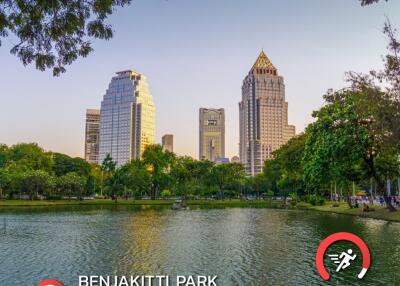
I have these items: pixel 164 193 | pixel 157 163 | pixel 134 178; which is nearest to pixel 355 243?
pixel 134 178

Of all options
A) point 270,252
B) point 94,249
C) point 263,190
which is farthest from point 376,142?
point 263,190

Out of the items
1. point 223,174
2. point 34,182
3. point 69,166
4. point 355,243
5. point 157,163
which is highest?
point 157,163

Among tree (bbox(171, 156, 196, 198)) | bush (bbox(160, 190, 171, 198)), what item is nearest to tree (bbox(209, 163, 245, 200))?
tree (bbox(171, 156, 196, 198))

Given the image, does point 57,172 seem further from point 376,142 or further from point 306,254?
point 306,254

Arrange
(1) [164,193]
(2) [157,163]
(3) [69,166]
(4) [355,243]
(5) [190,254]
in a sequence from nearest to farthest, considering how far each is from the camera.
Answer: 1. (5) [190,254]
2. (4) [355,243]
3. (2) [157,163]
4. (1) [164,193]
5. (3) [69,166]

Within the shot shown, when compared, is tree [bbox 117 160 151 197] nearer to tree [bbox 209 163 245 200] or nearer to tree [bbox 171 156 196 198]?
tree [bbox 171 156 196 198]

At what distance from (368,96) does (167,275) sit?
1678cm

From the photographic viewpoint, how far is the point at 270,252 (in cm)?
2325

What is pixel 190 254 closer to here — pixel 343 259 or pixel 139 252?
pixel 139 252

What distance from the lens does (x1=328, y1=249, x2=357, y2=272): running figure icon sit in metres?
19.4

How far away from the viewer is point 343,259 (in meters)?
21.1

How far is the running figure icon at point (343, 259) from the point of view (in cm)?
1944

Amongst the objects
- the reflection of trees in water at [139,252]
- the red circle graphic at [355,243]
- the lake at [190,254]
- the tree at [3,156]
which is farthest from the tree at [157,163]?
the red circle graphic at [355,243]

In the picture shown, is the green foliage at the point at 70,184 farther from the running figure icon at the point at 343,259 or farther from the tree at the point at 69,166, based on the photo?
the running figure icon at the point at 343,259
